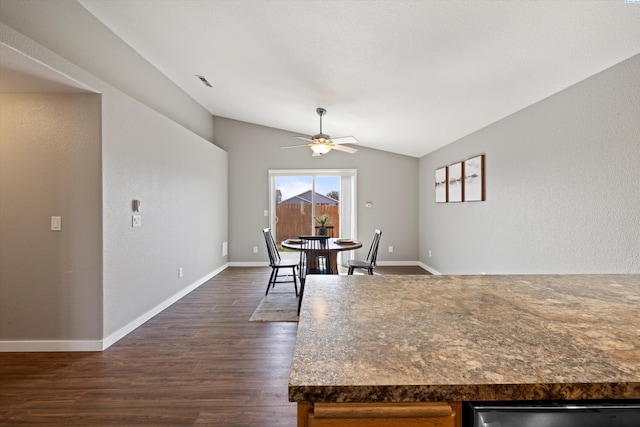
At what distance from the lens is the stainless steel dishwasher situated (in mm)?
645

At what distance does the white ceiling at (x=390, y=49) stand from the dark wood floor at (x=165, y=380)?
2.70m

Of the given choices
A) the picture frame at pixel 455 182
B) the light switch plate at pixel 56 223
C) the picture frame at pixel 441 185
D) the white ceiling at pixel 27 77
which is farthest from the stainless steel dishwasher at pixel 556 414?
the picture frame at pixel 441 185

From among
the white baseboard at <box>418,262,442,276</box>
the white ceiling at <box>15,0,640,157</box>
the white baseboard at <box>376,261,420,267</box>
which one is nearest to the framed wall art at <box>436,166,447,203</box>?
the white ceiling at <box>15,0,640,157</box>

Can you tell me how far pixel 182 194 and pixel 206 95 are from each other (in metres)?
1.76

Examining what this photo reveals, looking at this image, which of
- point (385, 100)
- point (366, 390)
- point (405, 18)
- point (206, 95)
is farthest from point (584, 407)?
point (206, 95)

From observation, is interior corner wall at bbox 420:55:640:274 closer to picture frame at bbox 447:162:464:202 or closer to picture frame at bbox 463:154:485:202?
picture frame at bbox 463:154:485:202

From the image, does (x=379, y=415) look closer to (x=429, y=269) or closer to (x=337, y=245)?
(x=337, y=245)

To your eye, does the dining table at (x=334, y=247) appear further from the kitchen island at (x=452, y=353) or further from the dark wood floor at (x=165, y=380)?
the kitchen island at (x=452, y=353)

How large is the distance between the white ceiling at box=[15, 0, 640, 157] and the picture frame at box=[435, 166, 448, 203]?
80cm

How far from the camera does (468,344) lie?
0.80 m

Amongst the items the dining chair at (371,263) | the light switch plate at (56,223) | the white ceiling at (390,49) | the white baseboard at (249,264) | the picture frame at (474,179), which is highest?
the white ceiling at (390,49)

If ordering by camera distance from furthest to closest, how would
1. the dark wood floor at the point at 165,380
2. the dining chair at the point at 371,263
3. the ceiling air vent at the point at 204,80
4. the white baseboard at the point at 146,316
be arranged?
the dining chair at the point at 371,263, the ceiling air vent at the point at 204,80, the white baseboard at the point at 146,316, the dark wood floor at the point at 165,380

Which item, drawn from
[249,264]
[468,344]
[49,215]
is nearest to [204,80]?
[49,215]

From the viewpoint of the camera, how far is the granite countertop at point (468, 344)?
24.8 inches
